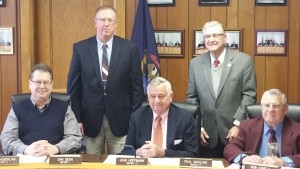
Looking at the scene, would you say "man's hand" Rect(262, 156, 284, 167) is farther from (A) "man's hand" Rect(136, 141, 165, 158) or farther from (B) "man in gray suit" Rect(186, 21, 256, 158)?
(B) "man in gray suit" Rect(186, 21, 256, 158)

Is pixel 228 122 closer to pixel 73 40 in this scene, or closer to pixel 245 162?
pixel 245 162

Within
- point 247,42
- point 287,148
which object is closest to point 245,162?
point 287,148

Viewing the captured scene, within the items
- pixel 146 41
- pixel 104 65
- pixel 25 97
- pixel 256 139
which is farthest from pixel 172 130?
pixel 146 41

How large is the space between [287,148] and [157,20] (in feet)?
6.83

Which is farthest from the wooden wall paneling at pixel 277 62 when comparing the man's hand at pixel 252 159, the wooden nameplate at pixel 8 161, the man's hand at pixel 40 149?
the wooden nameplate at pixel 8 161

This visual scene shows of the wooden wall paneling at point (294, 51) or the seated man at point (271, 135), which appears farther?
the wooden wall paneling at point (294, 51)

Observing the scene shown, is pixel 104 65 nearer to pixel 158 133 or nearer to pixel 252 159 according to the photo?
pixel 158 133

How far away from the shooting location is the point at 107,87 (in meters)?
3.49

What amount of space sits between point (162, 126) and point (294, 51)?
5.94 feet

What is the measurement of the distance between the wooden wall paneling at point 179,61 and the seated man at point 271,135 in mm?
1634

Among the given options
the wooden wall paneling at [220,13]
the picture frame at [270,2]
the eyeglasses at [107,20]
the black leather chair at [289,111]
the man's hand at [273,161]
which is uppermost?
the picture frame at [270,2]

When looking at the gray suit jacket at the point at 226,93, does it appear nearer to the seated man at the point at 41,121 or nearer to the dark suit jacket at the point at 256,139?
the dark suit jacket at the point at 256,139

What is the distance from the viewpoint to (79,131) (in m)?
3.18

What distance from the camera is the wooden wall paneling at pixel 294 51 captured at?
421 centimetres
